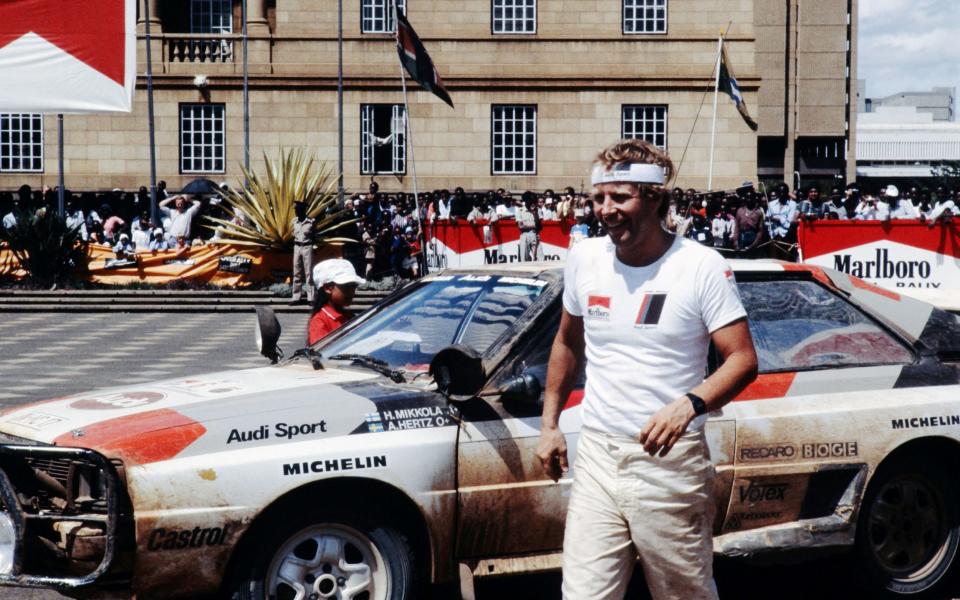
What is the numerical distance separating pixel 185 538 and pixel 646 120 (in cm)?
3482

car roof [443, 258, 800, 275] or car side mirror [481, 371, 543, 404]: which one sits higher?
car roof [443, 258, 800, 275]

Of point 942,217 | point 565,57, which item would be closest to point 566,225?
point 942,217

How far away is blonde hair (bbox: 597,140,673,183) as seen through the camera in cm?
413

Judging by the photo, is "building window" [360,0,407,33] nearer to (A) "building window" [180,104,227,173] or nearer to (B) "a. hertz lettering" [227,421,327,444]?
(A) "building window" [180,104,227,173]

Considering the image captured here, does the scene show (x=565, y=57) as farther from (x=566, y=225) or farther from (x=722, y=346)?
(x=722, y=346)

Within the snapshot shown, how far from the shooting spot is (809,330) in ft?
19.5

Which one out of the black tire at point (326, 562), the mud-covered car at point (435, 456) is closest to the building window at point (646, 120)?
the mud-covered car at point (435, 456)

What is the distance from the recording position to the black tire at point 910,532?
5.81m

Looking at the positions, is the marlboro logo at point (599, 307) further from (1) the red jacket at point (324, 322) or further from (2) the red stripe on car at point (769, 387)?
(1) the red jacket at point (324, 322)

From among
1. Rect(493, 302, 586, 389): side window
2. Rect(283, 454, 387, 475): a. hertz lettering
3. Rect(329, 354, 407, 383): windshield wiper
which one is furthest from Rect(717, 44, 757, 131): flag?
Rect(283, 454, 387, 475): a. hertz lettering

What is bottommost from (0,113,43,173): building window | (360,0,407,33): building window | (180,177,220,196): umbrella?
(180,177,220,196): umbrella

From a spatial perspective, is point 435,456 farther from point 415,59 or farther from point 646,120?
point 646,120

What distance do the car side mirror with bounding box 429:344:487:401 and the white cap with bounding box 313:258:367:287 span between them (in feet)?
7.17

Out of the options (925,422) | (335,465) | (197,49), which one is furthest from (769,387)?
(197,49)
